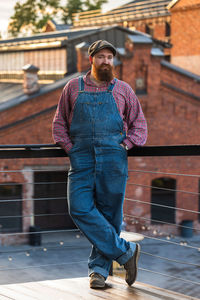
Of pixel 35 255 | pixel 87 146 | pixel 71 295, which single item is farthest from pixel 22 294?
pixel 35 255

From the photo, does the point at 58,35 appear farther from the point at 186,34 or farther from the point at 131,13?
the point at 131,13

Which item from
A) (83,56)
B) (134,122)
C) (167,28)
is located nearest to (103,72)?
(134,122)

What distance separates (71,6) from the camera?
44531 mm

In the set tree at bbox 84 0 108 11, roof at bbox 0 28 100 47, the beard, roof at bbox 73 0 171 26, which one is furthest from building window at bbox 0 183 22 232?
tree at bbox 84 0 108 11

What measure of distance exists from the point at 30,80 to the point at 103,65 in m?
15.8

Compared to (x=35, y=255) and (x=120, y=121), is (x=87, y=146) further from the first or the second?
(x=35, y=255)

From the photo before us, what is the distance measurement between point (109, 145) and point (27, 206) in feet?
49.3

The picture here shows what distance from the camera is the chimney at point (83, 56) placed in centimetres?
1948

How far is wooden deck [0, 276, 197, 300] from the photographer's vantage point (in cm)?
381

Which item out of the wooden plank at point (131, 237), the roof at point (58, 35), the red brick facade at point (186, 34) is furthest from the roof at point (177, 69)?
the wooden plank at point (131, 237)

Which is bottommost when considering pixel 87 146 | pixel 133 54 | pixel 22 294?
pixel 22 294

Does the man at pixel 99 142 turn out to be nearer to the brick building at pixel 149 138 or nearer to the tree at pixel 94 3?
the brick building at pixel 149 138

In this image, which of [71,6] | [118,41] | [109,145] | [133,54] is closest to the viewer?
[109,145]

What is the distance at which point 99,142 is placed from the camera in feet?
12.3
